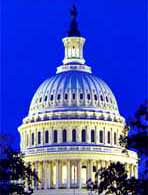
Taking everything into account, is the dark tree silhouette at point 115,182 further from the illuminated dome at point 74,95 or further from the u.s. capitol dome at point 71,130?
the illuminated dome at point 74,95

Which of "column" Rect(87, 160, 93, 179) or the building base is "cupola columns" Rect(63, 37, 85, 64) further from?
the building base

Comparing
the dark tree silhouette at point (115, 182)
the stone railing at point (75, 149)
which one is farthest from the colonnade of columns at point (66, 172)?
the dark tree silhouette at point (115, 182)

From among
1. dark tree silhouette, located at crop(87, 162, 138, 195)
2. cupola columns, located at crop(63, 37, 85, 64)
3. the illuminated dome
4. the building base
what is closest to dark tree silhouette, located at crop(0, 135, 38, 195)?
dark tree silhouette, located at crop(87, 162, 138, 195)

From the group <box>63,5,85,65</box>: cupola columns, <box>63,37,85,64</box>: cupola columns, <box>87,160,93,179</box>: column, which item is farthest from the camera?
<box>63,5,85,65</box>: cupola columns

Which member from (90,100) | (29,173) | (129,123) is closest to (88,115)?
(90,100)

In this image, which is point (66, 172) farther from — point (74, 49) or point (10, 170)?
point (10, 170)

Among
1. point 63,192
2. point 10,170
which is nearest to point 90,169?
point 63,192

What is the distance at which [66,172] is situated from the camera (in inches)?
7195

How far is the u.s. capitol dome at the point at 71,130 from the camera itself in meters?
182

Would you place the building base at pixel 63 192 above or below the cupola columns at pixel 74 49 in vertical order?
below

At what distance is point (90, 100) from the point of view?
624 feet

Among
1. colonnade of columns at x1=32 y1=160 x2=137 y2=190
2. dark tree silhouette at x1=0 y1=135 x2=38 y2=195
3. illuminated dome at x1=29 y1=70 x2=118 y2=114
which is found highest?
illuminated dome at x1=29 y1=70 x2=118 y2=114

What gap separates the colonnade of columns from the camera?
7131 inches

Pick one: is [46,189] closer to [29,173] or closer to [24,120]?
[24,120]
